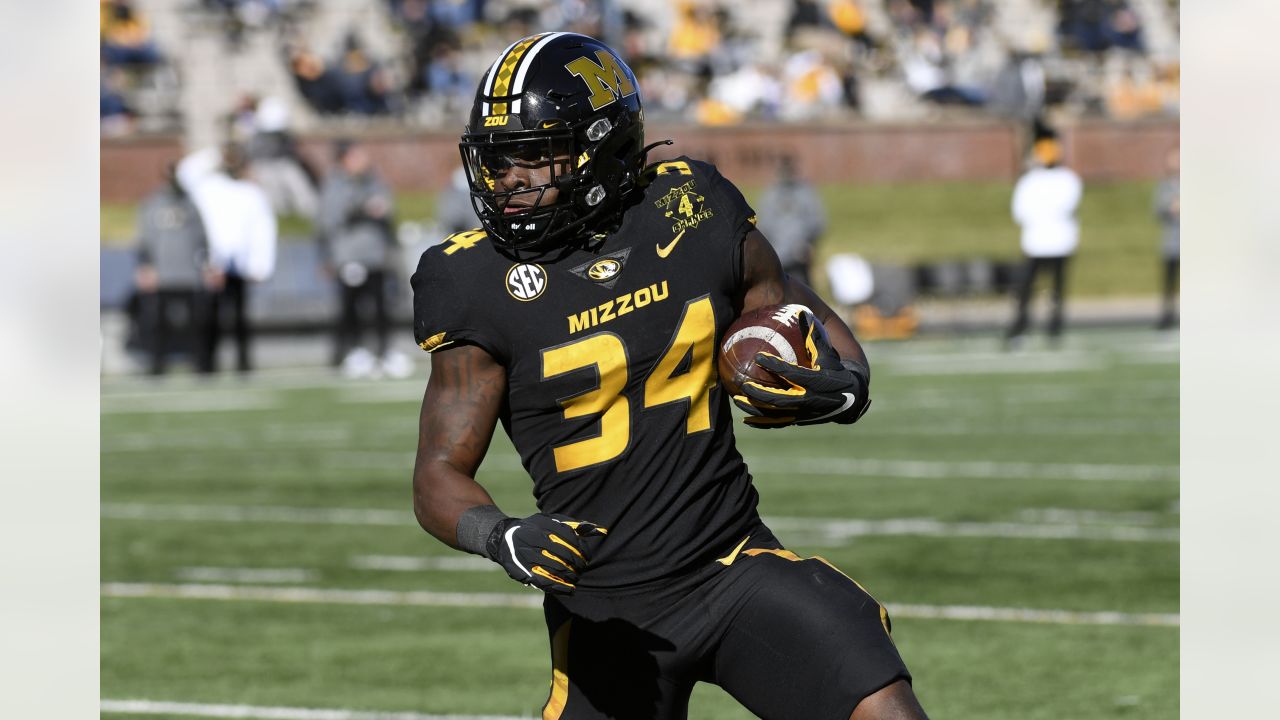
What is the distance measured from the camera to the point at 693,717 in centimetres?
612

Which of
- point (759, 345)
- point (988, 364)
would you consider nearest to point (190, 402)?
point (988, 364)

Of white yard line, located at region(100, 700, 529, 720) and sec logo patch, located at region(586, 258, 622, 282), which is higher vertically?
sec logo patch, located at region(586, 258, 622, 282)

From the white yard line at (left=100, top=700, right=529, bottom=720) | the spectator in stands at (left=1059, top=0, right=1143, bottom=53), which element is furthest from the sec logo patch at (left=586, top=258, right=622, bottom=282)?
the spectator in stands at (left=1059, top=0, right=1143, bottom=53)

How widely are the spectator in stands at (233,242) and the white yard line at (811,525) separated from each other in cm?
765

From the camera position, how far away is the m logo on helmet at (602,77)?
4016mm

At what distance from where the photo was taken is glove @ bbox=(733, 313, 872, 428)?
149 inches

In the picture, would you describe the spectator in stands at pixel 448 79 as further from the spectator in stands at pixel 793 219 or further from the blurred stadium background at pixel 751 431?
the spectator in stands at pixel 793 219

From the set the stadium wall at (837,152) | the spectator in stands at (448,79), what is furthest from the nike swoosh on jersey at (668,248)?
the spectator in stands at (448,79)

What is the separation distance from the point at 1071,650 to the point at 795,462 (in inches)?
204

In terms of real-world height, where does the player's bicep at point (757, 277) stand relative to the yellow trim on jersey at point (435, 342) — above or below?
above

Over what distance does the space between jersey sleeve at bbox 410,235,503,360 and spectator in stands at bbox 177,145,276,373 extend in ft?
47.3

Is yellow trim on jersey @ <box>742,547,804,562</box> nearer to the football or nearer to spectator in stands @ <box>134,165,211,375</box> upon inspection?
the football
